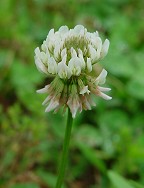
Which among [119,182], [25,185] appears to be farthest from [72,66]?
[25,185]

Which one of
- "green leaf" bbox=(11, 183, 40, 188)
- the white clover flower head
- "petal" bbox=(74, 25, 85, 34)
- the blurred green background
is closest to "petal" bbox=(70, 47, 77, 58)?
the white clover flower head

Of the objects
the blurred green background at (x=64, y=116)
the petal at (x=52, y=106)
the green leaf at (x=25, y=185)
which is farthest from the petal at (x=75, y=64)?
the green leaf at (x=25, y=185)

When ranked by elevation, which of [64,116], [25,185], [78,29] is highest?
[64,116]

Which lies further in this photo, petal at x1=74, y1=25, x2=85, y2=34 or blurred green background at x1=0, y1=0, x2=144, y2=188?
blurred green background at x1=0, y1=0, x2=144, y2=188

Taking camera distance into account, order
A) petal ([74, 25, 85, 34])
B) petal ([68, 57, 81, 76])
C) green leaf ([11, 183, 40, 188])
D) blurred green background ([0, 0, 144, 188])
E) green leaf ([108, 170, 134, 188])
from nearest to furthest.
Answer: petal ([68, 57, 81, 76]) < petal ([74, 25, 85, 34]) < green leaf ([108, 170, 134, 188]) < green leaf ([11, 183, 40, 188]) < blurred green background ([0, 0, 144, 188])

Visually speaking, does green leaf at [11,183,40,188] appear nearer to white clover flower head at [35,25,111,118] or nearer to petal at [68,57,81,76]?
white clover flower head at [35,25,111,118]

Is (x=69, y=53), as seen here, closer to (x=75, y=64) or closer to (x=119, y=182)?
(x=75, y=64)

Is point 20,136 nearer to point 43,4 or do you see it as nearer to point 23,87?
point 23,87
